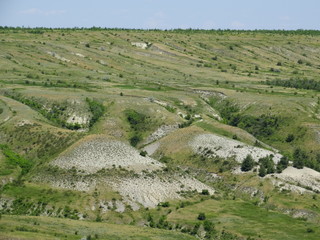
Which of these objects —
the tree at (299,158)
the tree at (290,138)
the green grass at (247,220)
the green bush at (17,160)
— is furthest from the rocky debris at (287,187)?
the green bush at (17,160)

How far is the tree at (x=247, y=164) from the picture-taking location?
130250 mm

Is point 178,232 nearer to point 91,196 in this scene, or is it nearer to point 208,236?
point 208,236

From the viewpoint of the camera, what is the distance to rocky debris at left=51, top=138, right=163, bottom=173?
119m

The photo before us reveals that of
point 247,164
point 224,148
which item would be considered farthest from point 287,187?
point 224,148

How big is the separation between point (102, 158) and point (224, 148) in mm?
32833

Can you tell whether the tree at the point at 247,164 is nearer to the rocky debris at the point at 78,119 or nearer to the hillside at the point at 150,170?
the hillside at the point at 150,170

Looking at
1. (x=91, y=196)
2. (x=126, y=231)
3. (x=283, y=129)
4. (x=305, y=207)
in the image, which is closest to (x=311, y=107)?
(x=283, y=129)

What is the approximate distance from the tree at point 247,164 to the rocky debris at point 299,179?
6.51 m

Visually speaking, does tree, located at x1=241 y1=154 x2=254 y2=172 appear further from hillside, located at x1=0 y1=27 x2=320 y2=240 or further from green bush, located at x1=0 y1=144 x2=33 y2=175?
green bush, located at x1=0 y1=144 x2=33 y2=175

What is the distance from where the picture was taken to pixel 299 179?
126 meters

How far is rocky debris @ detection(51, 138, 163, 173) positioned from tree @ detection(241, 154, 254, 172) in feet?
61.3

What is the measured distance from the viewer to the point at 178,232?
3730 inches

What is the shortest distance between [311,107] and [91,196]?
10494 cm

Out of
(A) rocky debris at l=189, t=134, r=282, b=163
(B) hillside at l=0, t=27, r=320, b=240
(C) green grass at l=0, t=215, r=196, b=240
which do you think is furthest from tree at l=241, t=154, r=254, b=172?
(C) green grass at l=0, t=215, r=196, b=240
